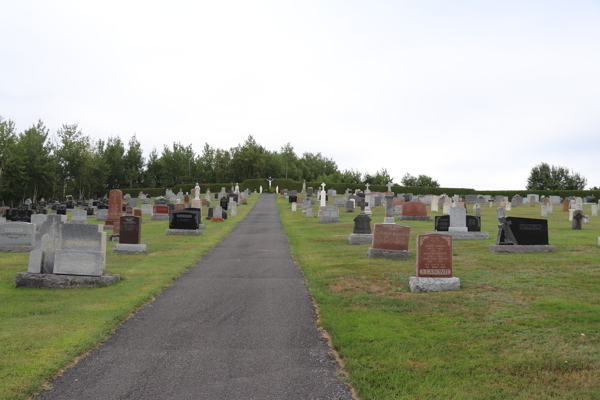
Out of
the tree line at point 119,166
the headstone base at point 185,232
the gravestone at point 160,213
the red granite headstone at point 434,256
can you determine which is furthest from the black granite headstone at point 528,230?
the tree line at point 119,166

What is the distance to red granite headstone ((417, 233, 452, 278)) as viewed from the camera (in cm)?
982

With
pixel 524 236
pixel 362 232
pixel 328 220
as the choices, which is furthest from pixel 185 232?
pixel 524 236

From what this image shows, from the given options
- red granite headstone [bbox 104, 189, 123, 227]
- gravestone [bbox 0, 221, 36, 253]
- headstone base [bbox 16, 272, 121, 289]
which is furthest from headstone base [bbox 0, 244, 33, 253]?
headstone base [bbox 16, 272, 121, 289]

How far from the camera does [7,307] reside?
27.6ft

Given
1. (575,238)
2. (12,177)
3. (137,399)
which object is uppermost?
(12,177)

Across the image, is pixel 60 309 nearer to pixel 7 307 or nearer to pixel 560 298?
pixel 7 307

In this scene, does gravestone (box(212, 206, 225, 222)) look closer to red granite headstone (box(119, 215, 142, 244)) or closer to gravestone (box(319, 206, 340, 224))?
gravestone (box(319, 206, 340, 224))

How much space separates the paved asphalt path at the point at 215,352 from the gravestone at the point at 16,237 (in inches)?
343

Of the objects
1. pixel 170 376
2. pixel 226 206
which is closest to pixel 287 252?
pixel 170 376

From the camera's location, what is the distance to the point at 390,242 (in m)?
14.4

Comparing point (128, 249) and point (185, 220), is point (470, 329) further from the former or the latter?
point (185, 220)

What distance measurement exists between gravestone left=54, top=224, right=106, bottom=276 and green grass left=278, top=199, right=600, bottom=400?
4.89 metres

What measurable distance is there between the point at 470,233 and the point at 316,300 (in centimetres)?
1209

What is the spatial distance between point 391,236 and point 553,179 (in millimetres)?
80731
